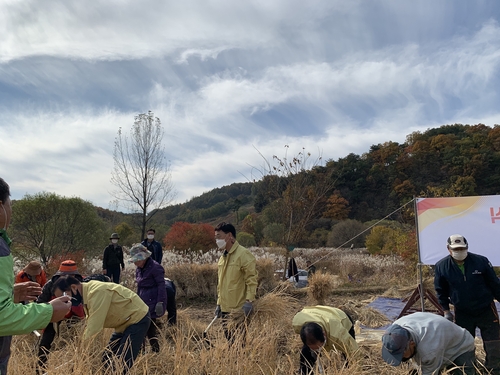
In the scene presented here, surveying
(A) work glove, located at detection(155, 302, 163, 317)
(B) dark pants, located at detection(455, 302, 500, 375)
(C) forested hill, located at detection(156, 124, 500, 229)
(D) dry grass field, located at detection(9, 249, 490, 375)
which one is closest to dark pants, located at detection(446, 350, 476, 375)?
(D) dry grass field, located at detection(9, 249, 490, 375)

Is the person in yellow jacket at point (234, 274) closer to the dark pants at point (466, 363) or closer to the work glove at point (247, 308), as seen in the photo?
the work glove at point (247, 308)

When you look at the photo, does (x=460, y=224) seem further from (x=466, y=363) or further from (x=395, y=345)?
(x=395, y=345)

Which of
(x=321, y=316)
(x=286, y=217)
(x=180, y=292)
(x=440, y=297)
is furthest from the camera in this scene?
(x=286, y=217)

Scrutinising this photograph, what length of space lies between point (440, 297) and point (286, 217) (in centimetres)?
780

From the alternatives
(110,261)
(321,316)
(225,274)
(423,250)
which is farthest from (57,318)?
(110,261)

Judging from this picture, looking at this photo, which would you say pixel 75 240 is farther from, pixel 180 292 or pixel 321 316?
pixel 321 316

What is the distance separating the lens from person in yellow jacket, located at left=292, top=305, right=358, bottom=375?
3.01 metres

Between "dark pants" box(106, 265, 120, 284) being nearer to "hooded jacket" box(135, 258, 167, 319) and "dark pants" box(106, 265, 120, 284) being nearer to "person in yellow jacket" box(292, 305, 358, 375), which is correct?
"hooded jacket" box(135, 258, 167, 319)

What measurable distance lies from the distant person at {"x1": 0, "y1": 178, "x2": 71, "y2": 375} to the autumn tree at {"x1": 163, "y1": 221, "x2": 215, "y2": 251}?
12.8 metres

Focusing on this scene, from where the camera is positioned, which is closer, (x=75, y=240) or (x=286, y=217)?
(x=75, y=240)

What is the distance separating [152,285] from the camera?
4465mm

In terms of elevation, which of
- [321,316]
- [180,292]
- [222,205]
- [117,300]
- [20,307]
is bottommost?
[180,292]

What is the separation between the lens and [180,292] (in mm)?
9180

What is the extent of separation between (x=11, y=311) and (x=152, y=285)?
289 centimetres
